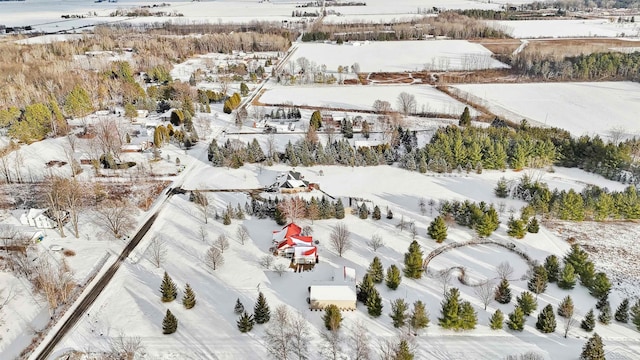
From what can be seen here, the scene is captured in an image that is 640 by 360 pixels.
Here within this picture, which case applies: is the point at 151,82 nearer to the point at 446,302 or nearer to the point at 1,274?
the point at 1,274

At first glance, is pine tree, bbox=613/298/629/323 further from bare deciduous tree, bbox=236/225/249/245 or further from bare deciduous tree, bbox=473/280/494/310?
bare deciduous tree, bbox=236/225/249/245

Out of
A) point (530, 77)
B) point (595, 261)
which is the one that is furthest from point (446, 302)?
point (530, 77)

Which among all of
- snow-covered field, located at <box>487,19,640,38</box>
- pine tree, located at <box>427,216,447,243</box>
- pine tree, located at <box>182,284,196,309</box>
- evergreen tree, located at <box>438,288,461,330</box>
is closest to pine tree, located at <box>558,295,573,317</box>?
evergreen tree, located at <box>438,288,461,330</box>

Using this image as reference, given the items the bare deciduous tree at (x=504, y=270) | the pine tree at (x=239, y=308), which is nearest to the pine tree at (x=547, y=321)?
the bare deciduous tree at (x=504, y=270)

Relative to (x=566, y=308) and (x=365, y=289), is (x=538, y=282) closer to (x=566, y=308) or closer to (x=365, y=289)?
(x=566, y=308)

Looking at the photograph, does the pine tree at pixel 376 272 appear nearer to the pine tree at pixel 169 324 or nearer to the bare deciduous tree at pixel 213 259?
the bare deciduous tree at pixel 213 259

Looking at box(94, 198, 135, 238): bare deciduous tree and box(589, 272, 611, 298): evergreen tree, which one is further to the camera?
box(94, 198, 135, 238): bare deciduous tree
